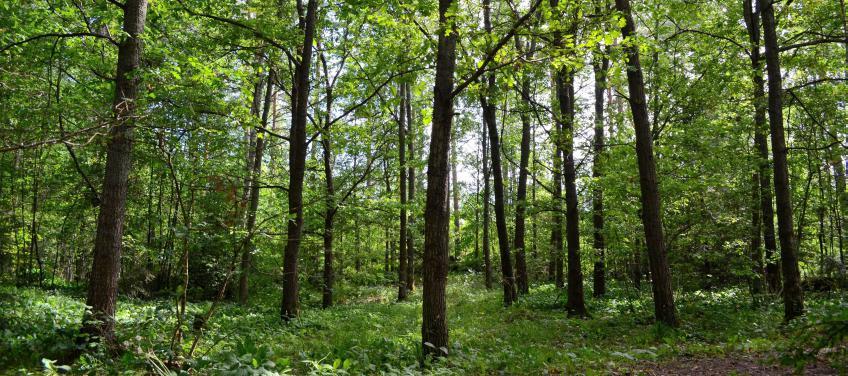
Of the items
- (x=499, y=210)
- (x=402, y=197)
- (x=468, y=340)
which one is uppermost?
(x=402, y=197)

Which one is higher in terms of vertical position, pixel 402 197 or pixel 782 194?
pixel 402 197

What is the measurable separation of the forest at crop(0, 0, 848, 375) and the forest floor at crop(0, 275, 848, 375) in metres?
0.06

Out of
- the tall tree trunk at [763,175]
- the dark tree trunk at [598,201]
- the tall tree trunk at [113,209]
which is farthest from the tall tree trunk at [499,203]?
the tall tree trunk at [113,209]

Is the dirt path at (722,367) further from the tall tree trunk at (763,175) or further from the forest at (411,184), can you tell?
the tall tree trunk at (763,175)

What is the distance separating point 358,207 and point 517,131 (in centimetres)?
1544

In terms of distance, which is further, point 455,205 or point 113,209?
point 455,205

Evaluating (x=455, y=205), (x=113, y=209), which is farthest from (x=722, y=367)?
(x=455, y=205)

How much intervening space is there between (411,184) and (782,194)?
12.7 metres

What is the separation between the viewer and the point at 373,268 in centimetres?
2766

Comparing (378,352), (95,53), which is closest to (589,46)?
(378,352)

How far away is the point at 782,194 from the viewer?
29.7ft

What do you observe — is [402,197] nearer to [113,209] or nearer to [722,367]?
[113,209]

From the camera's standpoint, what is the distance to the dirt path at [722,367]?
5277mm

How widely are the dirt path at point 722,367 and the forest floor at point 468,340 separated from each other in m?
0.01
